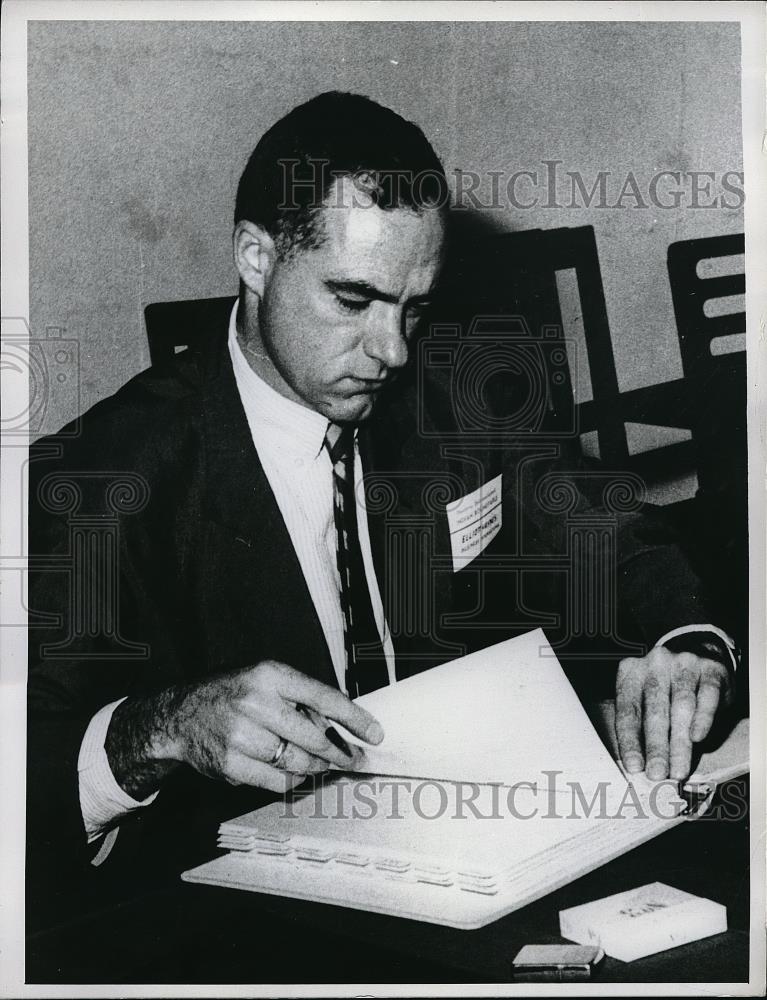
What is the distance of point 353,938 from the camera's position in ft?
4.01

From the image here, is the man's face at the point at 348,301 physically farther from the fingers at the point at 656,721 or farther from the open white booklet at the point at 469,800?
the fingers at the point at 656,721

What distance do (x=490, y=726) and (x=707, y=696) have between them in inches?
10.7

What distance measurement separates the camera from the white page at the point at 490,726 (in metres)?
1.26

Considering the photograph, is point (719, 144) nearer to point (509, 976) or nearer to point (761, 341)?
point (761, 341)

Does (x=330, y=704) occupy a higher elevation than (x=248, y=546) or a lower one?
lower

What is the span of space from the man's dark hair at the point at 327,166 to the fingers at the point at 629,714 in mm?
615

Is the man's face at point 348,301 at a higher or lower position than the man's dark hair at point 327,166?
lower

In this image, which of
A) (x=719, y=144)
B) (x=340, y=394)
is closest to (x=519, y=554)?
(x=340, y=394)

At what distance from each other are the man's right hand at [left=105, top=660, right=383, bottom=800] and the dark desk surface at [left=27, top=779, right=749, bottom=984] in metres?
0.14

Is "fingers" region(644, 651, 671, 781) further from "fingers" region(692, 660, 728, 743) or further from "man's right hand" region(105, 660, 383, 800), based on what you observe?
"man's right hand" region(105, 660, 383, 800)

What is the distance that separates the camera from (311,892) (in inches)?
47.7

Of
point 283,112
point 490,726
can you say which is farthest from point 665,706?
point 283,112

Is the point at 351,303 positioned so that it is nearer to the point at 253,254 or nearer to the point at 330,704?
the point at 253,254

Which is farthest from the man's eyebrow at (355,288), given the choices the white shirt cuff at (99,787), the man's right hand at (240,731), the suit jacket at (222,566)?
the white shirt cuff at (99,787)
